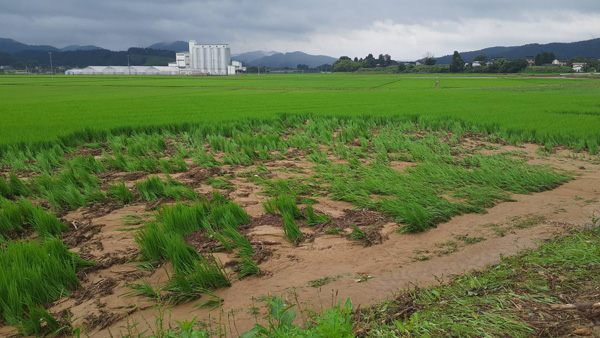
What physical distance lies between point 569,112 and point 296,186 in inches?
443

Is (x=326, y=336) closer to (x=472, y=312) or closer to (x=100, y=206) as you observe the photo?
(x=472, y=312)

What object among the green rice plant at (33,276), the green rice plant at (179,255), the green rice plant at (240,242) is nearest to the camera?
the green rice plant at (33,276)

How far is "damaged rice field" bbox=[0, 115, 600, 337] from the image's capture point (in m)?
2.75

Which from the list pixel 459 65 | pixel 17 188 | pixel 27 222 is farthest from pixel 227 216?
pixel 459 65

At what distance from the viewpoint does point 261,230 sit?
414 cm

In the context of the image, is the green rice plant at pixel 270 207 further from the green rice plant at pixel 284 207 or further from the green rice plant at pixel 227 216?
the green rice plant at pixel 227 216

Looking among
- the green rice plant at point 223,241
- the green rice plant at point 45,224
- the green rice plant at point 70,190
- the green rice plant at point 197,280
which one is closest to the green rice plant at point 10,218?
the green rice plant at point 45,224

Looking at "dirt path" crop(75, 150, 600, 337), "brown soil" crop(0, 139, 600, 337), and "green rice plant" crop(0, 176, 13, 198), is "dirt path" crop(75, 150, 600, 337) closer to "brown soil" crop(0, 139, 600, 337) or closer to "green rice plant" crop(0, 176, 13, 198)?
"brown soil" crop(0, 139, 600, 337)

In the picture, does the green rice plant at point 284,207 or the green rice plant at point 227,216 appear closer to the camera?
the green rice plant at point 227,216

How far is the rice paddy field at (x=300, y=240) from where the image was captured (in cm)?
246

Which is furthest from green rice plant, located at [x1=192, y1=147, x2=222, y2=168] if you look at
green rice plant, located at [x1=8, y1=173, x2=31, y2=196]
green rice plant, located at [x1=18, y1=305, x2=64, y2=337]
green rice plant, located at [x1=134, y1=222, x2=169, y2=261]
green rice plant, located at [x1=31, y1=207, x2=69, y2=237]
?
green rice plant, located at [x1=18, y1=305, x2=64, y2=337]

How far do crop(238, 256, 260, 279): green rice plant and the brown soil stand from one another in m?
0.06

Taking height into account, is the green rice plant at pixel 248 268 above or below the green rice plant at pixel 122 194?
below

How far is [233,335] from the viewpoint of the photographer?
250cm
